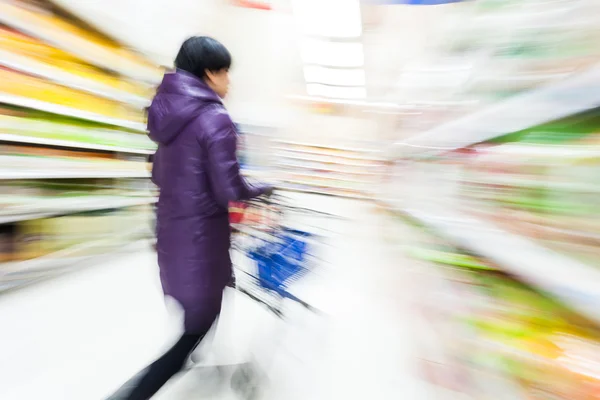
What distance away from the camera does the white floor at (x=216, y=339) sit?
5.15 ft

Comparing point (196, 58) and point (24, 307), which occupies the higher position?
point (196, 58)

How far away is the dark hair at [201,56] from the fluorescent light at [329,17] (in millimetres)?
3743

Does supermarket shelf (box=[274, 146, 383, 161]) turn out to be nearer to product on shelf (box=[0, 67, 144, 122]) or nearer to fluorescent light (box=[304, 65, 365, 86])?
fluorescent light (box=[304, 65, 365, 86])

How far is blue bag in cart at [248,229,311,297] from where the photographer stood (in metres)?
1.47

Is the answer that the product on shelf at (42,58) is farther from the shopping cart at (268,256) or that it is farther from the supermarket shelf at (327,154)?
the supermarket shelf at (327,154)

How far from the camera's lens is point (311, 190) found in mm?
6355

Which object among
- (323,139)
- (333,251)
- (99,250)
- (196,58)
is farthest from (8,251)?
(323,139)

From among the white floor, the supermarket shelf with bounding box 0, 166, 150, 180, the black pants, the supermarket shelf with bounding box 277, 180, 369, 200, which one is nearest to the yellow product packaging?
the white floor

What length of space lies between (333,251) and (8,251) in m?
2.15

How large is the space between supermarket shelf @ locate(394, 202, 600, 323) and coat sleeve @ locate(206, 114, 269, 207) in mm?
632

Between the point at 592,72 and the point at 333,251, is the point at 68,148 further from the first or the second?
the point at 592,72

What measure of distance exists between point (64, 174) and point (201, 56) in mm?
1679

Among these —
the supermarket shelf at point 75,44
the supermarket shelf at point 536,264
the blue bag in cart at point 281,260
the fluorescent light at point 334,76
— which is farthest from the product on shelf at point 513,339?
the fluorescent light at point 334,76

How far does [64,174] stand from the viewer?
8.09 feet
